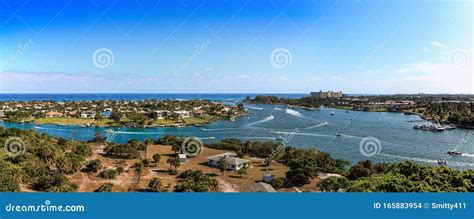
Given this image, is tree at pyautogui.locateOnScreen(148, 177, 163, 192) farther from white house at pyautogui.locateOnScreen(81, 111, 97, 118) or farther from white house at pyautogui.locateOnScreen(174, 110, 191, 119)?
white house at pyautogui.locateOnScreen(81, 111, 97, 118)

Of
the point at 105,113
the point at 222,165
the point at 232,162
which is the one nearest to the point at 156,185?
the point at 222,165

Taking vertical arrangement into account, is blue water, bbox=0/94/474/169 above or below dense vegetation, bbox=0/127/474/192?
below

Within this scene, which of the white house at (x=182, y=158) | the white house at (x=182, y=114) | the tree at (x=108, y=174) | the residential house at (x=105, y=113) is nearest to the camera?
the tree at (x=108, y=174)

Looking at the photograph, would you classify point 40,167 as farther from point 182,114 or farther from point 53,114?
point 53,114

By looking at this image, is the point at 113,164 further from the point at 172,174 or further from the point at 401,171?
the point at 401,171

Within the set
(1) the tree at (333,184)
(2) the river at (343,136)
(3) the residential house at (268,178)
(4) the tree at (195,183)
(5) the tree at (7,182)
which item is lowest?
(2) the river at (343,136)

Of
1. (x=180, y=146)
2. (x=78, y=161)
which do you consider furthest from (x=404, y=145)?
(x=78, y=161)

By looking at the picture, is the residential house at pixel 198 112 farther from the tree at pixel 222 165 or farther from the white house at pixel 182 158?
the tree at pixel 222 165

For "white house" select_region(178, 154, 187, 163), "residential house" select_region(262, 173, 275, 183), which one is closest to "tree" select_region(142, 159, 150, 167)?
"white house" select_region(178, 154, 187, 163)

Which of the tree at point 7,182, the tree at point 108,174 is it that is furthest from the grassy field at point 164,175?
the tree at point 7,182
